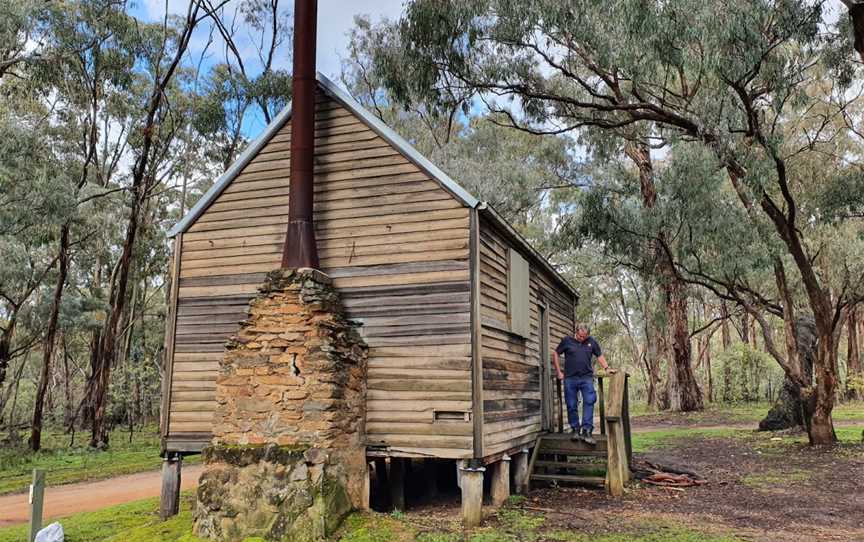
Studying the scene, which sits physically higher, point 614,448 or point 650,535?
point 614,448

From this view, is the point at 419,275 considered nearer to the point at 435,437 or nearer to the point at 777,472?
the point at 435,437

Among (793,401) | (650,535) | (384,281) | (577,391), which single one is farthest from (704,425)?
(384,281)

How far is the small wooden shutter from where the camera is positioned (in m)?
11.4

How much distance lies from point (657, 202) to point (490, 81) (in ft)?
22.5

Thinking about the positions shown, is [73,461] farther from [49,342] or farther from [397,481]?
[397,481]

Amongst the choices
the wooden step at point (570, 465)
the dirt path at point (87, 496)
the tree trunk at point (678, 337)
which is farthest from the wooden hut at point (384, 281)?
the tree trunk at point (678, 337)

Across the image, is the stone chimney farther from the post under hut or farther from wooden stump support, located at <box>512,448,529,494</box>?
wooden stump support, located at <box>512,448,529,494</box>

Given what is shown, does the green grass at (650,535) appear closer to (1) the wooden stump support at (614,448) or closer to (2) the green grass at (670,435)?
(1) the wooden stump support at (614,448)

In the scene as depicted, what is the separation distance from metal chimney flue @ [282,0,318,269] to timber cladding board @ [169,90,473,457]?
0.57m

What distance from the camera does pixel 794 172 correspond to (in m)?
20.5

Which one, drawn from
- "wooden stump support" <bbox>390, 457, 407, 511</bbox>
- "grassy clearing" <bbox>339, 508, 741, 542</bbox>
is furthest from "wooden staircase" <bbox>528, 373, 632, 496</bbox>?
"wooden stump support" <bbox>390, 457, 407, 511</bbox>

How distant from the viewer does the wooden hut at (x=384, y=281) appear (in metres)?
9.50

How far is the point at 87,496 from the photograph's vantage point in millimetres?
13727

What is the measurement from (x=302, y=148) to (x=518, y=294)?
184 inches
